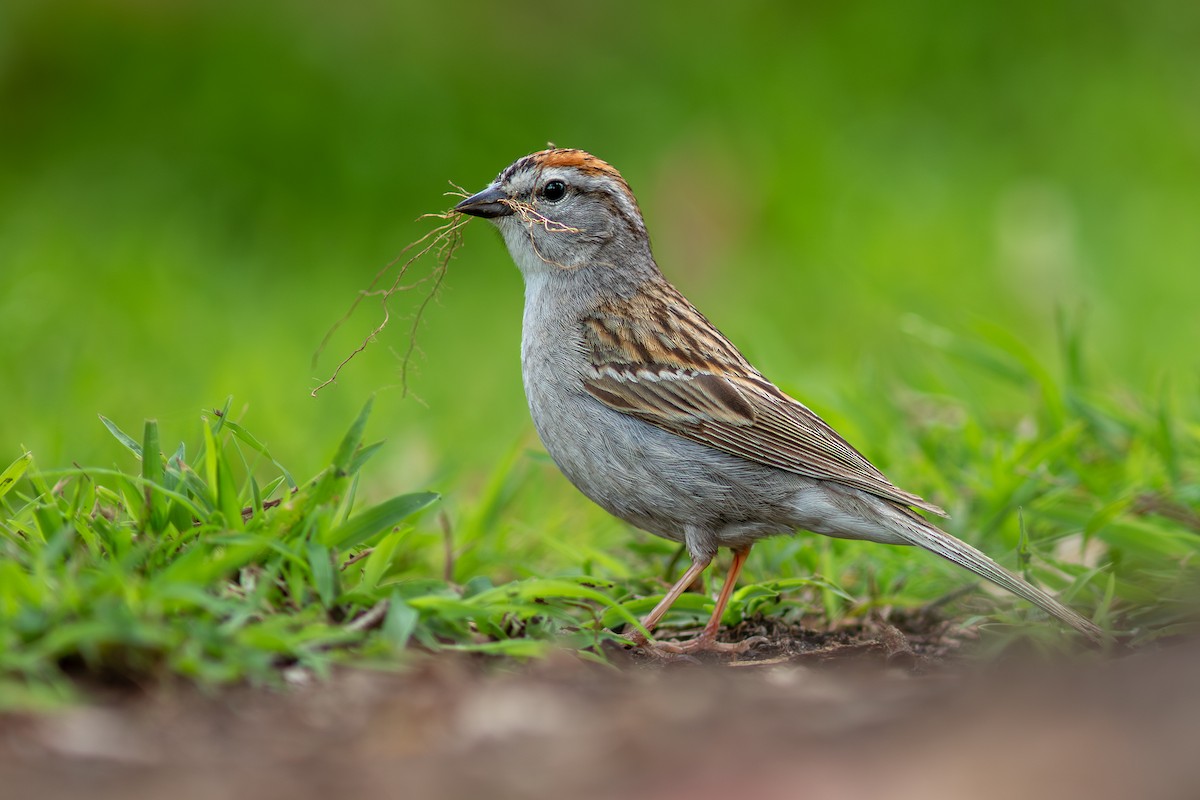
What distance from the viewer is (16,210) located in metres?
10.2

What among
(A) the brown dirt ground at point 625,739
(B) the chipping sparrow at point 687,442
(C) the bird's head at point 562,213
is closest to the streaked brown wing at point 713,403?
(B) the chipping sparrow at point 687,442

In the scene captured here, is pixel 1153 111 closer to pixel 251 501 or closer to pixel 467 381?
pixel 467 381

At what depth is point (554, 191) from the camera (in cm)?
545

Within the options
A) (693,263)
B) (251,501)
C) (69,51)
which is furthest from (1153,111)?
(251,501)

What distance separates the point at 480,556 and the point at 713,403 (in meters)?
1.08

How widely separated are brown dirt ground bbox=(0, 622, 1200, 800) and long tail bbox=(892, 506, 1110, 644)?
802mm

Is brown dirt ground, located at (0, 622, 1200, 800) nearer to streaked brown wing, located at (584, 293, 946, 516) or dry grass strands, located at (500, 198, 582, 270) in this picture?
streaked brown wing, located at (584, 293, 946, 516)

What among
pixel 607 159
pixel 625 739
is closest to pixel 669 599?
pixel 625 739

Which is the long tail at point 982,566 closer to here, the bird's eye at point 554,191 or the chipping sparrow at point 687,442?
the chipping sparrow at point 687,442

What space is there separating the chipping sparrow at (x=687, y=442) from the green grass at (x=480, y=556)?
0.80 feet

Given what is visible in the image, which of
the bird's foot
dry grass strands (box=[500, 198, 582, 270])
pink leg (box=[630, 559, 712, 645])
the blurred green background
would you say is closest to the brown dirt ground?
the bird's foot

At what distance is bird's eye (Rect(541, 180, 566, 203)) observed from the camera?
5426mm

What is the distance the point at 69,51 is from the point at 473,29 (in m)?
3.31

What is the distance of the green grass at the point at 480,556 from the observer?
10.7 ft
